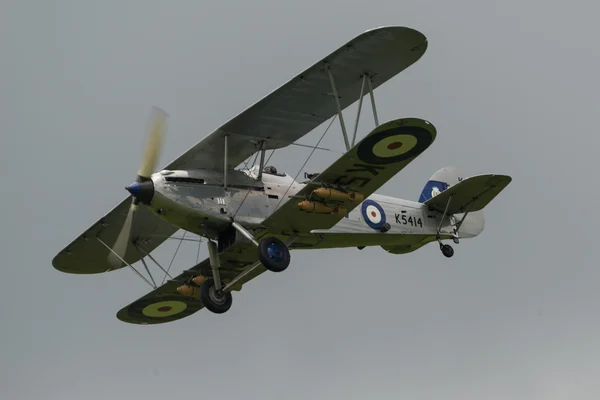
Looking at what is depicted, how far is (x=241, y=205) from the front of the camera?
21234mm

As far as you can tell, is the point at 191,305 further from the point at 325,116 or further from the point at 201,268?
the point at 325,116

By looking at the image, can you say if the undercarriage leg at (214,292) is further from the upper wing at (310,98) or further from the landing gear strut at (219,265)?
the upper wing at (310,98)

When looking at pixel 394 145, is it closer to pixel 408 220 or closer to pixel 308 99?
pixel 308 99

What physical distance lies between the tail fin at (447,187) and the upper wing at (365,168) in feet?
13.7

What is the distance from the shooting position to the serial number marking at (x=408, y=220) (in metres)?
23.6

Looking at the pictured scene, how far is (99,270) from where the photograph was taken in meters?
24.5

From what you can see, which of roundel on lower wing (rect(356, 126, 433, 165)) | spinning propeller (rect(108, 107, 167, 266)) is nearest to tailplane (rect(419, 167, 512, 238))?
roundel on lower wing (rect(356, 126, 433, 165))

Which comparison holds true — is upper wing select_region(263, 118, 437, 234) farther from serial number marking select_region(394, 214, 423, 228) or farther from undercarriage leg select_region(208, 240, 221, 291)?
serial number marking select_region(394, 214, 423, 228)

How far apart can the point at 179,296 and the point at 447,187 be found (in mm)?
6256

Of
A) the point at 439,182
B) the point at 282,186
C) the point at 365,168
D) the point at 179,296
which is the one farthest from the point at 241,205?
the point at 439,182

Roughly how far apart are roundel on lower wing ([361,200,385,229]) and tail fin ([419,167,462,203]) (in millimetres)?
2605

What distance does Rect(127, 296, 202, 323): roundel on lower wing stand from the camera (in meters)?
24.2

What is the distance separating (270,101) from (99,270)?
606 centimetres

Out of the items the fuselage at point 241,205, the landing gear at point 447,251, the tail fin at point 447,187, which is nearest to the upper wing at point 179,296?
the fuselage at point 241,205
